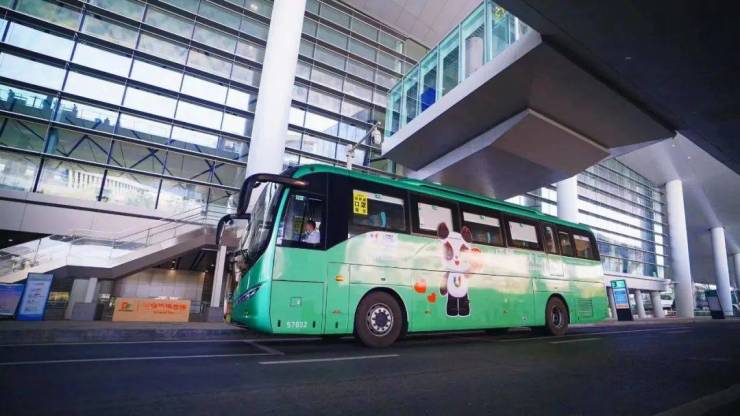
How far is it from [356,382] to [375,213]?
396 centimetres

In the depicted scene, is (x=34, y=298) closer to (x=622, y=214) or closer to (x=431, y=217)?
(x=431, y=217)

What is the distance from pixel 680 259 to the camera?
124ft

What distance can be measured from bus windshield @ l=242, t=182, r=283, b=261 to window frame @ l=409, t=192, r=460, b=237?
2897 mm

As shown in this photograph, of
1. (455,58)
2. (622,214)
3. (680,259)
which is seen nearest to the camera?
(455,58)

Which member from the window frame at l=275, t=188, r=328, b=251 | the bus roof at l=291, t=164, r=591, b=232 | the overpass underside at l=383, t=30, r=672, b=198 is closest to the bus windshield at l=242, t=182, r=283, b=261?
the window frame at l=275, t=188, r=328, b=251

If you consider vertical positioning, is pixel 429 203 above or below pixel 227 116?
below

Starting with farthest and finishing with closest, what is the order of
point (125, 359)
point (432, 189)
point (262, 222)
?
point (432, 189), point (262, 222), point (125, 359)

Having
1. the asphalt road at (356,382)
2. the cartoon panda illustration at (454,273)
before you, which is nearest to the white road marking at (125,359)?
the asphalt road at (356,382)

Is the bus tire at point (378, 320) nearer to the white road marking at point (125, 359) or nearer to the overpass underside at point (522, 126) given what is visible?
the white road marking at point (125, 359)

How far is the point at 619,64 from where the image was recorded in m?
10.4

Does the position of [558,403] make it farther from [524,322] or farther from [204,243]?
[204,243]

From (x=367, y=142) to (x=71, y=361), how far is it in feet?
80.3

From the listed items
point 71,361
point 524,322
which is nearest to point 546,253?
point 524,322

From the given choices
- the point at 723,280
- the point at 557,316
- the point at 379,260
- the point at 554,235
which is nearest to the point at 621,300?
the point at 557,316
